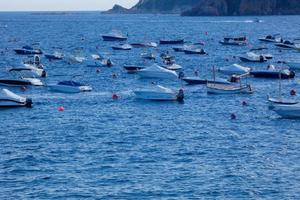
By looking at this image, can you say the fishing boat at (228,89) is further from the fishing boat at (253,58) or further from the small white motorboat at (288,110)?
the fishing boat at (253,58)

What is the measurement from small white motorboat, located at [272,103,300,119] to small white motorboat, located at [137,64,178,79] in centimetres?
2864

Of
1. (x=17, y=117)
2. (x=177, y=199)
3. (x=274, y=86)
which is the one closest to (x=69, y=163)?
(x=177, y=199)

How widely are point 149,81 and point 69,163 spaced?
4271cm

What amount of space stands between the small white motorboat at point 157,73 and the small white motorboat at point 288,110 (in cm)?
2864

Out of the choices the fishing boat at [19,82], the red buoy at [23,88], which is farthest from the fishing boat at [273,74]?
the red buoy at [23,88]

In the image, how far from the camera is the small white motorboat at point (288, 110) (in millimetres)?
60938

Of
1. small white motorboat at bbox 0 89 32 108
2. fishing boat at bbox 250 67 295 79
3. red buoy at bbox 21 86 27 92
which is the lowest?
red buoy at bbox 21 86 27 92

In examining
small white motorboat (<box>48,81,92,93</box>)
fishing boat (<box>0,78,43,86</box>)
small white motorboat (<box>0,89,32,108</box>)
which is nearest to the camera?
small white motorboat (<box>0,89,32,108</box>)

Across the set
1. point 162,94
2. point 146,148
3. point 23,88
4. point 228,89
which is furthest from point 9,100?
point 228,89

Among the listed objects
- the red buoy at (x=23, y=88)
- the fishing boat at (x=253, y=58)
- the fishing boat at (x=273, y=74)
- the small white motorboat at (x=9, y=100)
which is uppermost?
the small white motorboat at (x=9, y=100)

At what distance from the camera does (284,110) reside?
61.2 meters

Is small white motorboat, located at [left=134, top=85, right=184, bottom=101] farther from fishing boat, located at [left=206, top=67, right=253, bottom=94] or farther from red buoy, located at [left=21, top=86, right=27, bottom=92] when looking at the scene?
red buoy, located at [left=21, top=86, right=27, bottom=92]

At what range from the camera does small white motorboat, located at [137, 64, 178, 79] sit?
89062mm

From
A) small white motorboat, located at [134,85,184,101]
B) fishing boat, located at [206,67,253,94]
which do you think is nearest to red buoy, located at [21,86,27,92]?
small white motorboat, located at [134,85,184,101]
